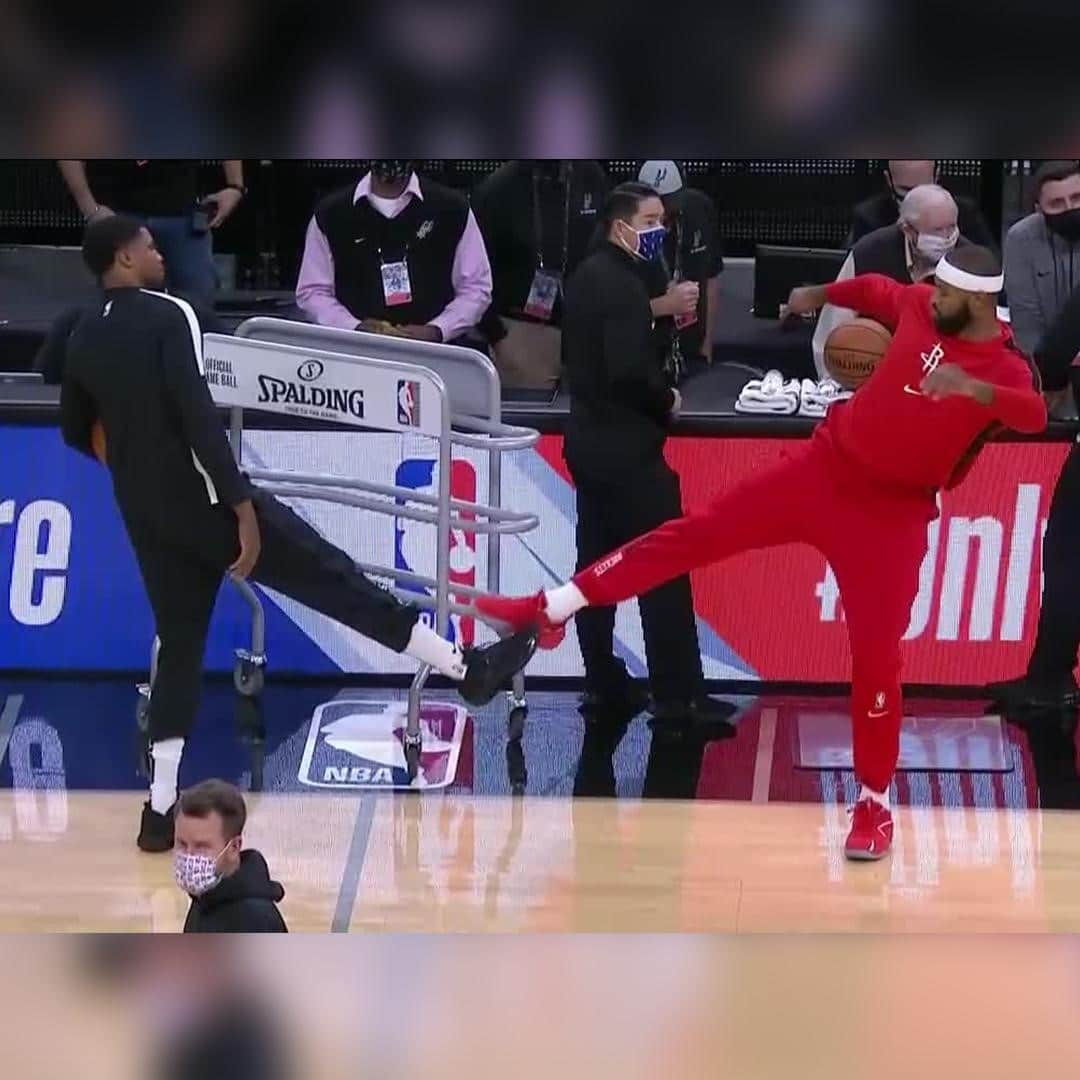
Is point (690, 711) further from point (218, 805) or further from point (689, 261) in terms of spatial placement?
point (218, 805)

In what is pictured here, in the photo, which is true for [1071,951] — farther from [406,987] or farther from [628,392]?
[628,392]

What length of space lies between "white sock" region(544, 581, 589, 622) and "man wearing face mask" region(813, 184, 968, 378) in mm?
1498

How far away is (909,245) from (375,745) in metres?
2.38

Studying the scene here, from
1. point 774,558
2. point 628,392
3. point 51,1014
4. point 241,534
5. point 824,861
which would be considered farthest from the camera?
point 774,558

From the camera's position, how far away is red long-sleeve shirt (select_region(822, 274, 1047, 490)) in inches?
192

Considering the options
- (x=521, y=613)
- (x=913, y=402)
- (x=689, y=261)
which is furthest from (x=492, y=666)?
(x=689, y=261)

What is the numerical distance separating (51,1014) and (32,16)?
0.80 feet

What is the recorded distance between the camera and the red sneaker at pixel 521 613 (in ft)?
17.5

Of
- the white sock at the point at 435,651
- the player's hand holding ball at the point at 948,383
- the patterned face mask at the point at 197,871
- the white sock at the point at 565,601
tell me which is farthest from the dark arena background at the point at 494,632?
the patterned face mask at the point at 197,871

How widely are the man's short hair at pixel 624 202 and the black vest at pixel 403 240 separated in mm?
973

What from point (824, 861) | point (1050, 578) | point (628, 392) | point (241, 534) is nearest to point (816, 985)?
point (241, 534)

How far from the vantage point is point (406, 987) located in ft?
1.56

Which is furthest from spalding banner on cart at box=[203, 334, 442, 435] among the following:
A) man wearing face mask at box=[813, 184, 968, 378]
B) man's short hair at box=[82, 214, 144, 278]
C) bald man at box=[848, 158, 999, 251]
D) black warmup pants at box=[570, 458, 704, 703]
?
bald man at box=[848, 158, 999, 251]

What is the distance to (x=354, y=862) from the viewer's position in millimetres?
5543
